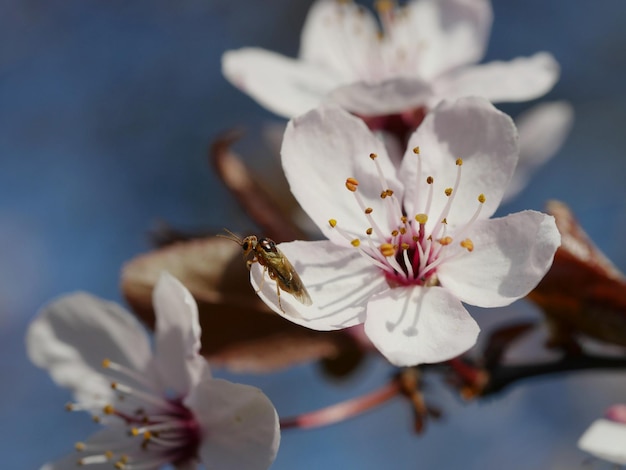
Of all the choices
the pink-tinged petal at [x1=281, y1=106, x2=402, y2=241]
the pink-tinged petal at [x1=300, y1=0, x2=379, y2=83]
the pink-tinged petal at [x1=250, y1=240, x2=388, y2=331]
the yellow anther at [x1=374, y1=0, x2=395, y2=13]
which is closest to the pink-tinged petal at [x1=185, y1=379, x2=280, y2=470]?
the pink-tinged petal at [x1=250, y1=240, x2=388, y2=331]

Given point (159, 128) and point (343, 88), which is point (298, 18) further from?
point (343, 88)

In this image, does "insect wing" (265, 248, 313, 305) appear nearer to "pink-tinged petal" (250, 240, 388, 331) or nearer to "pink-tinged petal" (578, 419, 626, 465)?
"pink-tinged petal" (250, 240, 388, 331)

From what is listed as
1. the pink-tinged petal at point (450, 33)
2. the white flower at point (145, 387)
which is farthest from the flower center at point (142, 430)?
the pink-tinged petal at point (450, 33)

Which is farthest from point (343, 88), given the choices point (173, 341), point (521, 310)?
point (521, 310)

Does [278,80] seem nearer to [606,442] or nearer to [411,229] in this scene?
[411,229]

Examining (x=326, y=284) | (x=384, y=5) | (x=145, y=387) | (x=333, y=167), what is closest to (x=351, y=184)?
(x=333, y=167)

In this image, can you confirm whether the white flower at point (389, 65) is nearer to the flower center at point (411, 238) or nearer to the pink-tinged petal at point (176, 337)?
the flower center at point (411, 238)
